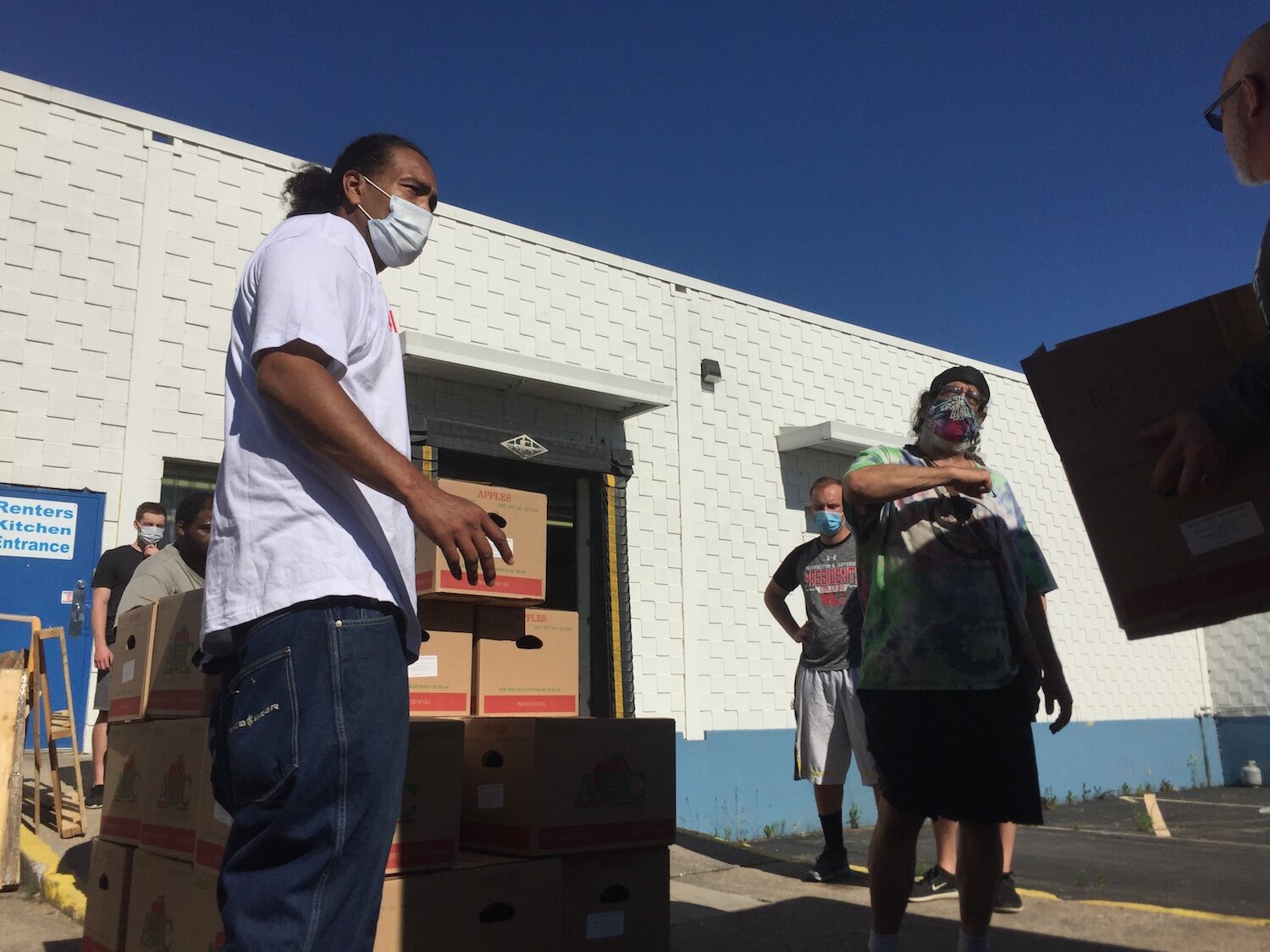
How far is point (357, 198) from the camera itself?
2.14 metres

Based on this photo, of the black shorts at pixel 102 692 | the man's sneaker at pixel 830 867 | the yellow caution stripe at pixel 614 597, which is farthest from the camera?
the yellow caution stripe at pixel 614 597

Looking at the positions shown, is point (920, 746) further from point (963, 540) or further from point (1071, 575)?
point (1071, 575)

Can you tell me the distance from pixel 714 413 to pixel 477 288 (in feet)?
9.01

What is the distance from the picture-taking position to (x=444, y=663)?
3852 mm

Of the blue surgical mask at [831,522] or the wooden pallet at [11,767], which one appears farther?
the blue surgical mask at [831,522]

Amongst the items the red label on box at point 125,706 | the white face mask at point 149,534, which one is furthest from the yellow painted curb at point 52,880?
the white face mask at point 149,534

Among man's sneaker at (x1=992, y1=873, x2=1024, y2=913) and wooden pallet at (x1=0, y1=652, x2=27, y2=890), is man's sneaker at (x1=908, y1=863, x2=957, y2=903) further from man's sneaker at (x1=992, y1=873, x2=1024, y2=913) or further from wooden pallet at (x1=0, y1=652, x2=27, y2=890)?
wooden pallet at (x1=0, y1=652, x2=27, y2=890)

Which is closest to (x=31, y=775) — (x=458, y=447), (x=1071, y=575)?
(x=458, y=447)

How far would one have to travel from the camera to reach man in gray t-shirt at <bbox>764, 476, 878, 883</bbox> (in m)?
5.46

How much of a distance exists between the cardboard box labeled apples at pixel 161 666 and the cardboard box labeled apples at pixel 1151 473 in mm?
2409

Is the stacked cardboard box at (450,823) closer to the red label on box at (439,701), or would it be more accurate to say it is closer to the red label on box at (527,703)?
the red label on box at (439,701)

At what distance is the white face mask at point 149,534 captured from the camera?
6.26 metres

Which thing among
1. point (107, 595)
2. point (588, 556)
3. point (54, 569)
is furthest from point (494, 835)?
point (588, 556)

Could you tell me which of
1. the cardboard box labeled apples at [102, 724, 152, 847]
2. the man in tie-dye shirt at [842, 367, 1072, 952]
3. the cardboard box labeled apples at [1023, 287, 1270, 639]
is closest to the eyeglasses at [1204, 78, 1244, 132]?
the cardboard box labeled apples at [1023, 287, 1270, 639]
